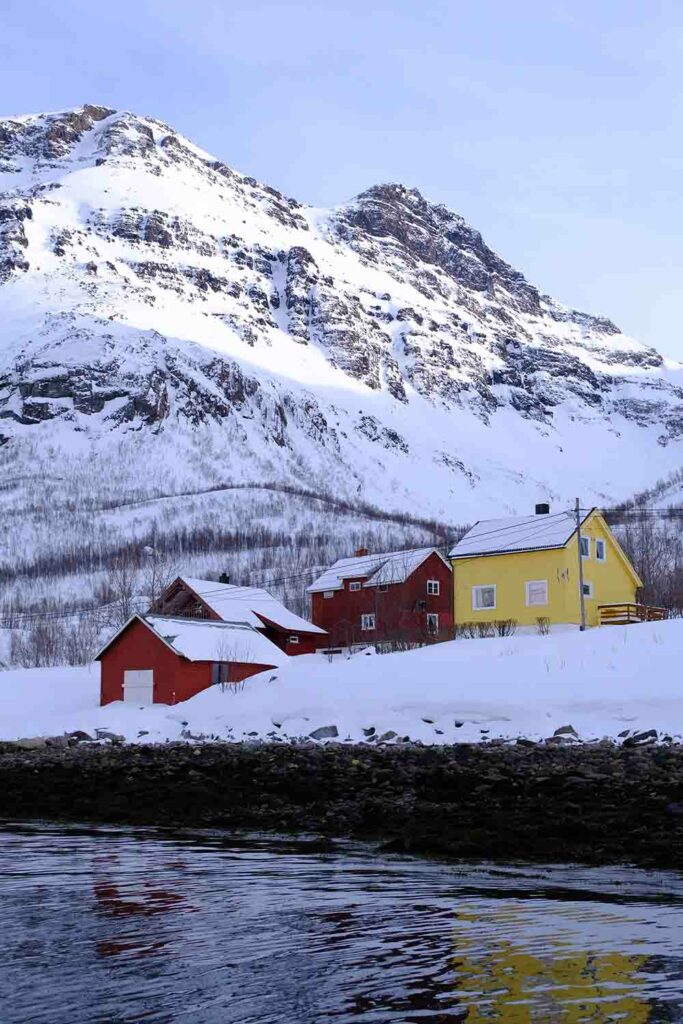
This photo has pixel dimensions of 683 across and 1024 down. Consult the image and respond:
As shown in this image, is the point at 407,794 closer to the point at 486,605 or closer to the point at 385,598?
the point at 486,605

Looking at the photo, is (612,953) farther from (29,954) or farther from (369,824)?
(369,824)

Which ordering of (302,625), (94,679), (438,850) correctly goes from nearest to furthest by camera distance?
(438,850) → (94,679) → (302,625)

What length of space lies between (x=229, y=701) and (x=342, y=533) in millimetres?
130646

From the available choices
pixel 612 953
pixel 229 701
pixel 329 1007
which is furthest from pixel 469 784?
pixel 229 701

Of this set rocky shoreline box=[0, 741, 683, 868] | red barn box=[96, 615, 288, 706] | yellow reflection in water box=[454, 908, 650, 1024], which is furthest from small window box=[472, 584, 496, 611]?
yellow reflection in water box=[454, 908, 650, 1024]

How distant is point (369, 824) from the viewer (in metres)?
22.2

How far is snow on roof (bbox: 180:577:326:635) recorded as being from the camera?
226 ft

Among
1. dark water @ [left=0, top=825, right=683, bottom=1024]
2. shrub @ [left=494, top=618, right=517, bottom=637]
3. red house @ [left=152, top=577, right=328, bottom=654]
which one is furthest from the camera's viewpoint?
red house @ [left=152, top=577, right=328, bottom=654]

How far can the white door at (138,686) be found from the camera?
49.9 m

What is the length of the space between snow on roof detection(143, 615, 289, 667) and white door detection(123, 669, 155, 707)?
1972 millimetres

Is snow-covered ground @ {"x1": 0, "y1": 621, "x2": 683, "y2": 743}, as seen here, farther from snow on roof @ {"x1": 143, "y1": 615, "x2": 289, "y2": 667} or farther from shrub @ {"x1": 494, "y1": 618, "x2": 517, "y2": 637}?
shrub @ {"x1": 494, "y1": 618, "x2": 517, "y2": 637}

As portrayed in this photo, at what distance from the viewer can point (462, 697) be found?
1312 inches

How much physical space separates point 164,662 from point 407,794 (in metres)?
27.4

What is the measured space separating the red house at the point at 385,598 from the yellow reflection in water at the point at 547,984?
6015 centimetres
